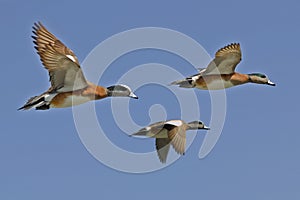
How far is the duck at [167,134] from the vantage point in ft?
92.8

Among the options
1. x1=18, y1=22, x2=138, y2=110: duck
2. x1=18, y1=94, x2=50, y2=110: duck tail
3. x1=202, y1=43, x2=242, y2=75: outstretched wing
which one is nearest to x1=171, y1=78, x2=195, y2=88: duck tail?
x1=202, y1=43, x2=242, y2=75: outstretched wing

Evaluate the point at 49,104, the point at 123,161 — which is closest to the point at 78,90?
the point at 49,104

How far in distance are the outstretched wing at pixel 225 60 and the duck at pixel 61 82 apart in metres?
2.78

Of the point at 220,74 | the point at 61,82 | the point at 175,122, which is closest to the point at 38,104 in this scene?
the point at 61,82

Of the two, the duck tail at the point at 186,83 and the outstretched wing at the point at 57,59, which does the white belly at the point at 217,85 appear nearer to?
the duck tail at the point at 186,83

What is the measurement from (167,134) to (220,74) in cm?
233

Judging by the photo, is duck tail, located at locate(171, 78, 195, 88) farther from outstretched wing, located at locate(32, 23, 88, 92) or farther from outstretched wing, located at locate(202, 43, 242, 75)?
outstretched wing, located at locate(32, 23, 88, 92)

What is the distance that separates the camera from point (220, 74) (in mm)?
29297

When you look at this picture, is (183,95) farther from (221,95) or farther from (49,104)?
(49,104)

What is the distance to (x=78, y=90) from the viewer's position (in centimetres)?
2694

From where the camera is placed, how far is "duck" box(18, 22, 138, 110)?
26047 mm

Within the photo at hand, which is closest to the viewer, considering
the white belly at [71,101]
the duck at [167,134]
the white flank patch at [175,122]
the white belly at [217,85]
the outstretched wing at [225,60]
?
the white belly at [71,101]

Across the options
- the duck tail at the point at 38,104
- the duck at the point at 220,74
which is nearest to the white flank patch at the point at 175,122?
the duck at the point at 220,74

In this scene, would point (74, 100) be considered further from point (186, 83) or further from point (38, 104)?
point (186, 83)
